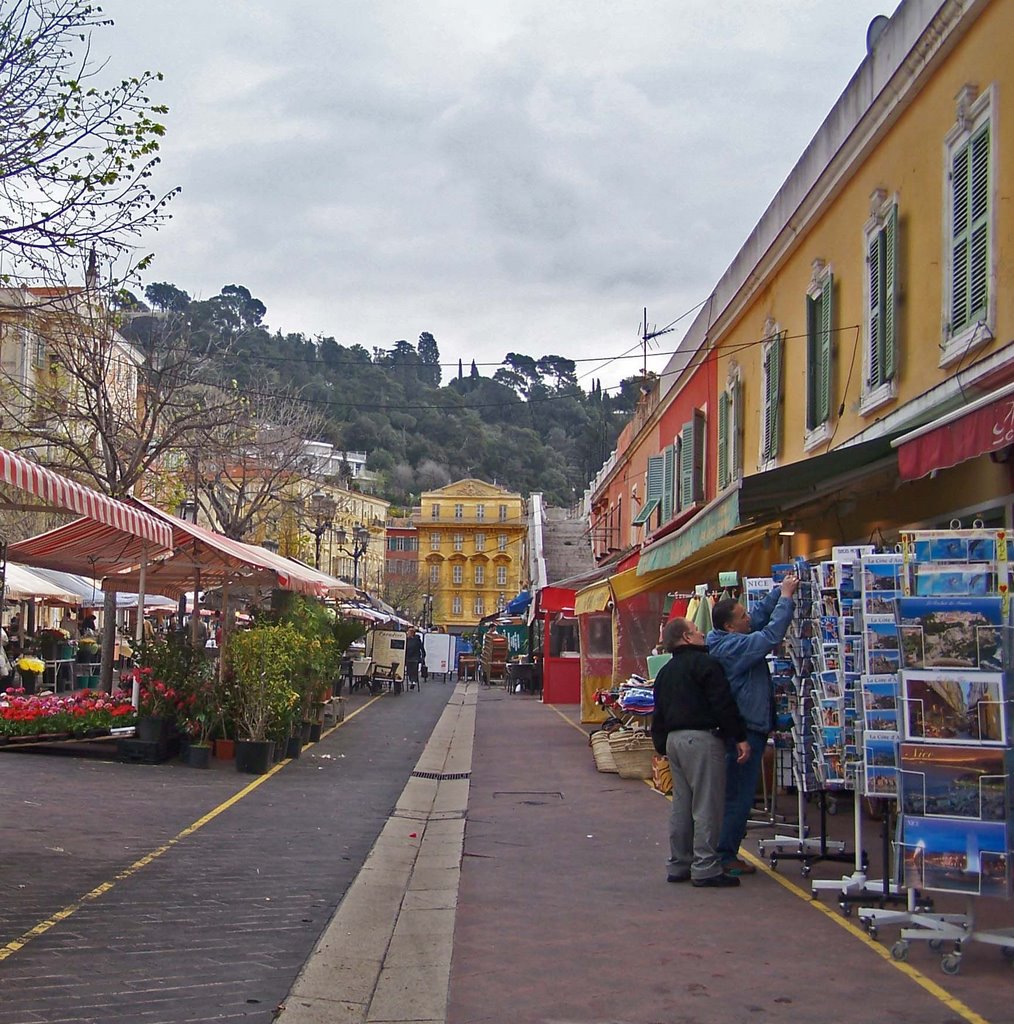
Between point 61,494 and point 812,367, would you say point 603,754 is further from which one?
point 61,494

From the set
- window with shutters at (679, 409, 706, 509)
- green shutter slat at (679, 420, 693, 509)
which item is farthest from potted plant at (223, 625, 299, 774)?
green shutter slat at (679, 420, 693, 509)

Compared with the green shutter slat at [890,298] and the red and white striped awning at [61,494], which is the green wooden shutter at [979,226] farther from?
the red and white striped awning at [61,494]

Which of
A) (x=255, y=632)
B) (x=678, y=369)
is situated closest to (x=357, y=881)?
(x=255, y=632)

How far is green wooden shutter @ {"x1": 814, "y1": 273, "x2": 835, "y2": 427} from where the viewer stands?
1377 cm

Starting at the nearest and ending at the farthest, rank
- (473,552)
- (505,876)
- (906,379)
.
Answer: (505,876) < (906,379) < (473,552)

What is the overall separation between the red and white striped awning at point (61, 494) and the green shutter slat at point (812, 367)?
23.2ft

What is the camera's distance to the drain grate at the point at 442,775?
1548 centimetres

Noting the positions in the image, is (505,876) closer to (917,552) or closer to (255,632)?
(917,552)

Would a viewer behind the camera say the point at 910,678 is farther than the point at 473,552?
No

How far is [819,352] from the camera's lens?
14.3 m

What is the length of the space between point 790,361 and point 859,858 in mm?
9017

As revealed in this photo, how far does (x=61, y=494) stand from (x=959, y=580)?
563cm

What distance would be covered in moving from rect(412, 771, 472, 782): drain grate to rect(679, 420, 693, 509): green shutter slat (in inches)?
302

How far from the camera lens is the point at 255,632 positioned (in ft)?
51.6
